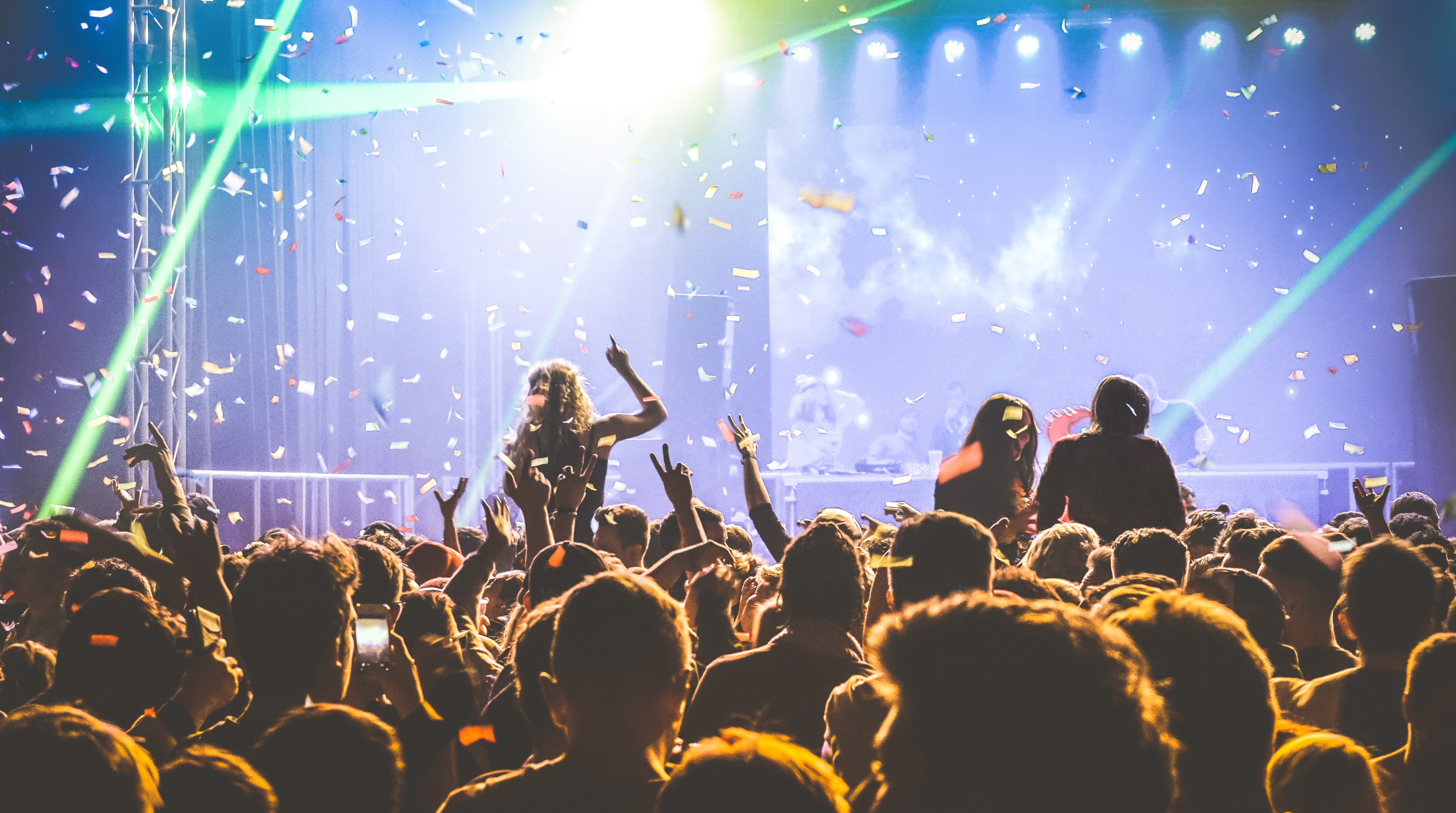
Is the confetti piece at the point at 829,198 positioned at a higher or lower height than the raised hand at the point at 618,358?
higher

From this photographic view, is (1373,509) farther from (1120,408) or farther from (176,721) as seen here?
(176,721)

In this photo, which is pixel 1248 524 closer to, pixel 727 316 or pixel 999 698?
pixel 999 698

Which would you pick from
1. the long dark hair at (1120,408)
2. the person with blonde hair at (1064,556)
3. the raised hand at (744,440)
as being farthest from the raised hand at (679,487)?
the long dark hair at (1120,408)

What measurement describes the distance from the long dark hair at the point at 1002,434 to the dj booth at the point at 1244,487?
7432 millimetres

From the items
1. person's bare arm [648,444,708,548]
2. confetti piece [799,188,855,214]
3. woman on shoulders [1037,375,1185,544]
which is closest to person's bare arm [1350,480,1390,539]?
woman on shoulders [1037,375,1185,544]

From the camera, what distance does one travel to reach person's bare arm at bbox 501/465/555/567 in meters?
2.56

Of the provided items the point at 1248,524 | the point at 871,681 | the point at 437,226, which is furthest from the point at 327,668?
the point at 437,226

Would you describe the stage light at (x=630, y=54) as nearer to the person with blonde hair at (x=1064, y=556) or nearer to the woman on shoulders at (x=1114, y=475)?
the woman on shoulders at (x=1114, y=475)

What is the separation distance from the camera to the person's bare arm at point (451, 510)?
9.16 feet

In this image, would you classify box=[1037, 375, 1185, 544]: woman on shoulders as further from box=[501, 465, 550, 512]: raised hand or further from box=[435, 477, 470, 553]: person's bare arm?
box=[435, 477, 470, 553]: person's bare arm

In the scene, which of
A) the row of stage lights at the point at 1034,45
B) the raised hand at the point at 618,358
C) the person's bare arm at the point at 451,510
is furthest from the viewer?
the row of stage lights at the point at 1034,45

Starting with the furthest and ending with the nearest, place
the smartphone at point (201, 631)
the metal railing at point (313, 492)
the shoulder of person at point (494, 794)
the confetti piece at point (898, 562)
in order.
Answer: the metal railing at point (313, 492) → the confetti piece at point (898, 562) → the smartphone at point (201, 631) → the shoulder of person at point (494, 794)

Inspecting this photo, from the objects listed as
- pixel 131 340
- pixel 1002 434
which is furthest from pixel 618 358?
pixel 131 340

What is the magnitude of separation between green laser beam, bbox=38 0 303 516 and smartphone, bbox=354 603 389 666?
21.5ft
